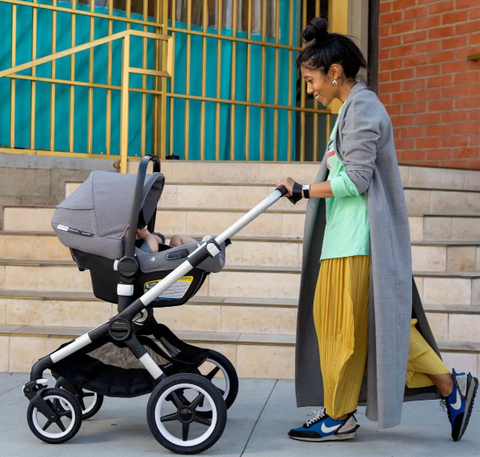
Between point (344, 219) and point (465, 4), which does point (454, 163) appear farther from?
point (344, 219)

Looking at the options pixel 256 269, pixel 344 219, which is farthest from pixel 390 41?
pixel 344 219

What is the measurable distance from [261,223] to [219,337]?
1255 mm

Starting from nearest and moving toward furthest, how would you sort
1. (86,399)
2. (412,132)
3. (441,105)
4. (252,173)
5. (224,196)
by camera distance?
(86,399) < (224,196) < (252,173) < (441,105) < (412,132)

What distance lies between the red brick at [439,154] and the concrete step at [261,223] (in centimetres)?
149

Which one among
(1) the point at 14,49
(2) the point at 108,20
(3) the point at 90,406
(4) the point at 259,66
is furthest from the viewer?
(4) the point at 259,66

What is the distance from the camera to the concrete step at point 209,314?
4.49 meters

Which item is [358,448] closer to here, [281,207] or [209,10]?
[281,207]

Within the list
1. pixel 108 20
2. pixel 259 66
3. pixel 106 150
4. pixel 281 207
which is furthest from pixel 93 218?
pixel 259 66

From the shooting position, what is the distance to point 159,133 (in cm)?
722

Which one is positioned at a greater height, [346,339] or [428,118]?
[428,118]

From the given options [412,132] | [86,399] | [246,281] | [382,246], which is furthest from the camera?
[412,132]

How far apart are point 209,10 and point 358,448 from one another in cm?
A: 526

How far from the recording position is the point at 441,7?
23.3ft

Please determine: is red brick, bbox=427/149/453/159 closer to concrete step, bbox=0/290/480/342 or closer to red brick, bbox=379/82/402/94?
red brick, bbox=379/82/402/94
